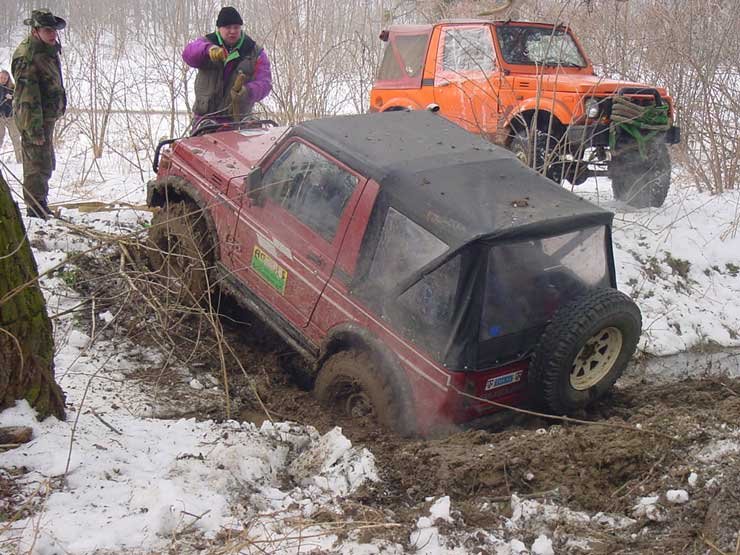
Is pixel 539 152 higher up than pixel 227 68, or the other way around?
pixel 227 68

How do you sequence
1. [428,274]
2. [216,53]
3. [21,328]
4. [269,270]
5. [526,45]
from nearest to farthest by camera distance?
[21,328]
[428,274]
[269,270]
[216,53]
[526,45]

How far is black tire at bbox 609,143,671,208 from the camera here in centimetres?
775

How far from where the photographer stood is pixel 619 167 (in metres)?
7.91

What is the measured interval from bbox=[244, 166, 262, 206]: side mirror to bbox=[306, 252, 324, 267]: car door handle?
615 millimetres

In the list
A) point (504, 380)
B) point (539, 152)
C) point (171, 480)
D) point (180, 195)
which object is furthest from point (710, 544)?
point (539, 152)

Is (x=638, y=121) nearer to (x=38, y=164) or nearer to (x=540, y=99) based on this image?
(x=540, y=99)

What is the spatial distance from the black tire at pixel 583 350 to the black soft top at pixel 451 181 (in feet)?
1.48

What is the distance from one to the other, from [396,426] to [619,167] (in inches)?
213

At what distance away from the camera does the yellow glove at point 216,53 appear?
6.45m

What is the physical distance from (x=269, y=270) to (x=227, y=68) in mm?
3180

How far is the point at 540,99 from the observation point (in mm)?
7414

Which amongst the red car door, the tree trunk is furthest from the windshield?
the tree trunk

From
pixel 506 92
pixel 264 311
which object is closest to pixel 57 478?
pixel 264 311

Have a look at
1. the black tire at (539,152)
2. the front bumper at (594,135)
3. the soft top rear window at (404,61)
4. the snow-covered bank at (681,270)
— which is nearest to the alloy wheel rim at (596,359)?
the snow-covered bank at (681,270)
